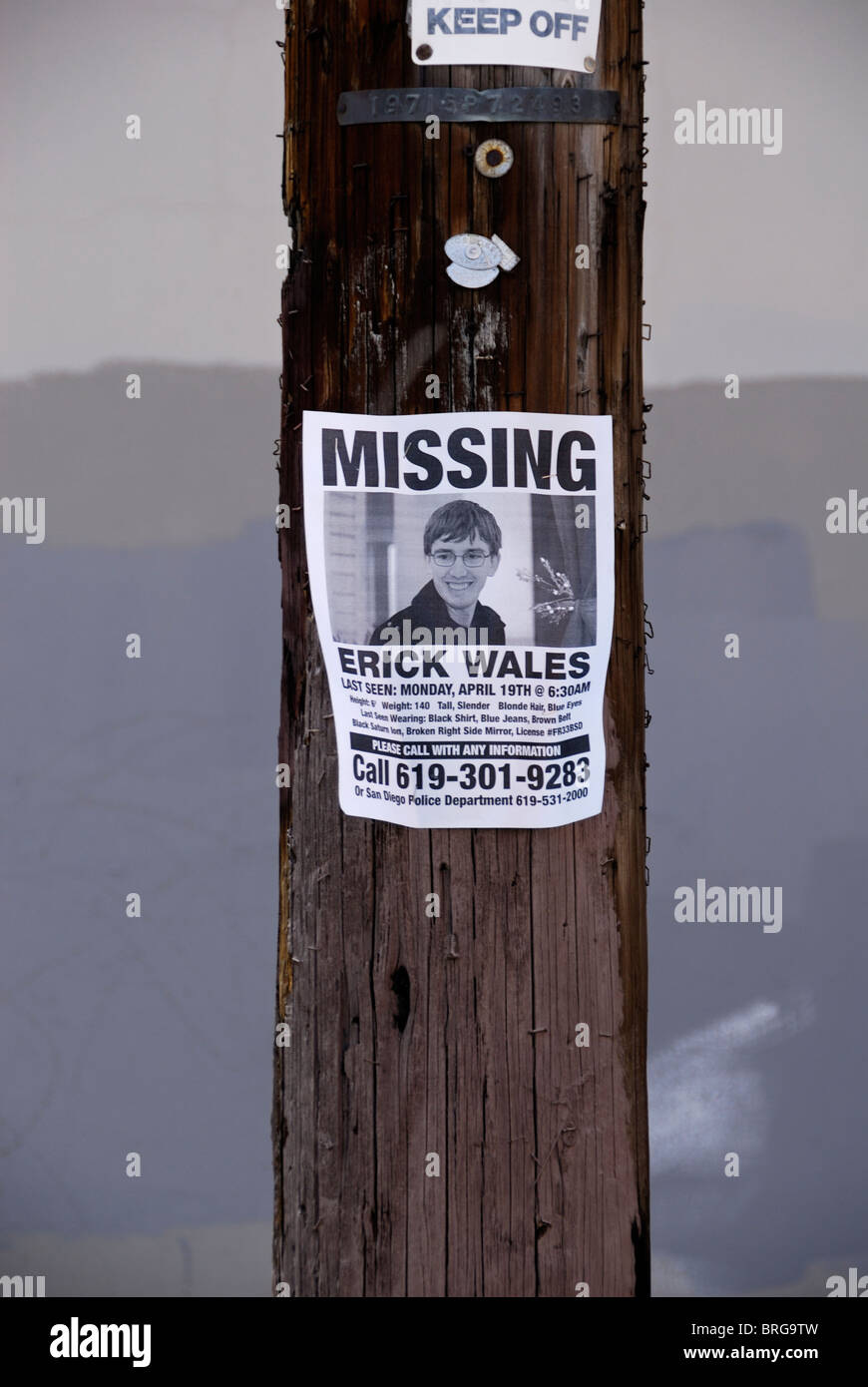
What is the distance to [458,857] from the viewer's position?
1678 mm

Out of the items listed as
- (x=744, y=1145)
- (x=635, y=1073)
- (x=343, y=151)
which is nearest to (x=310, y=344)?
(x=343, y=151)

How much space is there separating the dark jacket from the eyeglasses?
0.03 meters

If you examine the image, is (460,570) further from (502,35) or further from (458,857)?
(502,35)

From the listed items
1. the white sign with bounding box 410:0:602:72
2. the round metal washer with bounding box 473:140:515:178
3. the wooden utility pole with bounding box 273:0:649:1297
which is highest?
the white sign with bounding box 410:0:602:72

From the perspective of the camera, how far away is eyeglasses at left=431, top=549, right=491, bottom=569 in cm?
167

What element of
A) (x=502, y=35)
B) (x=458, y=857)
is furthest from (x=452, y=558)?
(x=502, y=35)

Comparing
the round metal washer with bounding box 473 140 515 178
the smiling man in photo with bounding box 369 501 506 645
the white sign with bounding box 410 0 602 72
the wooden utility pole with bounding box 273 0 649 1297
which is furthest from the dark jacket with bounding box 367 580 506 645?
the white sign with bounding box 410 0 602 72

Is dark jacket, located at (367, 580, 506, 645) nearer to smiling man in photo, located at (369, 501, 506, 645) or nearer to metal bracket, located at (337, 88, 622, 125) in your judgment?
smiling man in photo, located at (369, 501, 506, 645)

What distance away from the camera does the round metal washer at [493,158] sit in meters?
1.65

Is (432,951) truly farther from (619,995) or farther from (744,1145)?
(744,1145)

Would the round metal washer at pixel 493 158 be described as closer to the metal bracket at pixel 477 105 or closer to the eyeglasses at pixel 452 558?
the metal bracket at pixel 477 105

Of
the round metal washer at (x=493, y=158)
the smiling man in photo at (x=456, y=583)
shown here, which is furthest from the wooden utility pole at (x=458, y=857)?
the smiling man in photo at (x=456, y=583)

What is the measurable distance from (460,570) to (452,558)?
2 cm

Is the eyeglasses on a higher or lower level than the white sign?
lower
